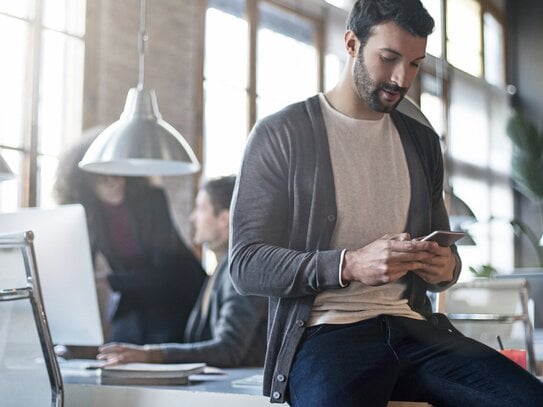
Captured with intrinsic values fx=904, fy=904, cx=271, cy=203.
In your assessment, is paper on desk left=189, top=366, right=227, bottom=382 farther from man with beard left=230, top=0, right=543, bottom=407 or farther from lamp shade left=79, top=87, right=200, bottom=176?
lamp shade left=79, top=87, right=200, bottom=176

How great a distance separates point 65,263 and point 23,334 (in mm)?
188

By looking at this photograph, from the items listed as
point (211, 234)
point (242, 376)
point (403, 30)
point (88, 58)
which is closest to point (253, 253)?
point (403, 30)

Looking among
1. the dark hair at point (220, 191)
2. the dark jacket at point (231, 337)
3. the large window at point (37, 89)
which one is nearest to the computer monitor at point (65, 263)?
the dark jacket at point (231, 337)

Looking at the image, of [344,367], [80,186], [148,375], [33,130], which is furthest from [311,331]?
[33,130]

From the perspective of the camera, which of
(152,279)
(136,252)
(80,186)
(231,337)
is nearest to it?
(231,337)

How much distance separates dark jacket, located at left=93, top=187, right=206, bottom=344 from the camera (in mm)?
3041

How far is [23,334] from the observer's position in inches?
62.2

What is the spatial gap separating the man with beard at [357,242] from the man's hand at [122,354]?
783 millimetres

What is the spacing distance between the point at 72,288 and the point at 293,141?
0.76 meters

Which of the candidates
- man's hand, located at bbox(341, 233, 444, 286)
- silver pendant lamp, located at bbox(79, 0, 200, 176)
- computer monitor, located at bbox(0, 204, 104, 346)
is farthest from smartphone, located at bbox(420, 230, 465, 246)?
silver pendant lamp, located at bbox(79, 0, 200, 176)

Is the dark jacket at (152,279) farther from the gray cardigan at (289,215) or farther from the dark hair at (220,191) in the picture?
→ the gray cardigan at (289,215)

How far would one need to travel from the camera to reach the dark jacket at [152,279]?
3.04 m

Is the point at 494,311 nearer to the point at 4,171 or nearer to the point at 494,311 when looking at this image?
the point at 494,311

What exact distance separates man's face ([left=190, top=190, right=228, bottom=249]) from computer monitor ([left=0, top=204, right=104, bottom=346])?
84 cm
